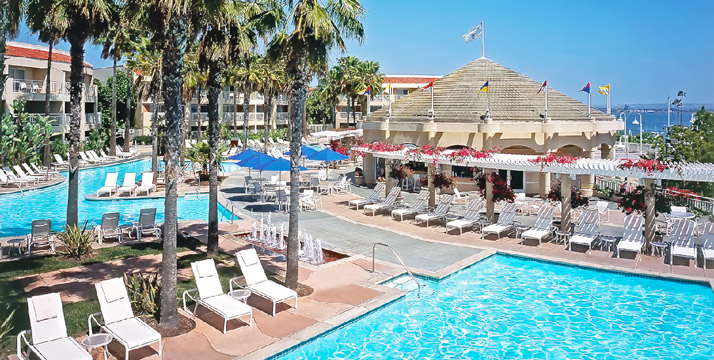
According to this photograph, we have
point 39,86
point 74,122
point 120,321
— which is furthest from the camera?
point 39,86

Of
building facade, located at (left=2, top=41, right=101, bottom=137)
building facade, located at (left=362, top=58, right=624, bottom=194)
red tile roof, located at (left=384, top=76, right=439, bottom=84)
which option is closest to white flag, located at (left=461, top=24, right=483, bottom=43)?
building facade, located at (left=362, top=58, right=624, bottom=194)

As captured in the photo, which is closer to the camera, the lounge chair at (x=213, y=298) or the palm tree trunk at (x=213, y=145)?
the lounge chair at (x=213, y=298)

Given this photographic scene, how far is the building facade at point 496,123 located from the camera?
1024 inches

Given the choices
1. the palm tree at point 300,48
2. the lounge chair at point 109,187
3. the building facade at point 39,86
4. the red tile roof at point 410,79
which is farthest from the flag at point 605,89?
the red tile roof at point 410,79

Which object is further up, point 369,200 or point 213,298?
point 369,200

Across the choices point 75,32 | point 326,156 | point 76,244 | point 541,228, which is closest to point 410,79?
point 326,156

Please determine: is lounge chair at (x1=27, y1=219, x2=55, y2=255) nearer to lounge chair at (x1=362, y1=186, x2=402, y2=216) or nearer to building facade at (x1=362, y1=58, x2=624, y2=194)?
lounge chair at (x1=362, y1=186, x2=402, y2=216)

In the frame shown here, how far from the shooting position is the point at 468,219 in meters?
19.7

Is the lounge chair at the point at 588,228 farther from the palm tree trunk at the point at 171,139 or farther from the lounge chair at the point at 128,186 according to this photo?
the lounge chair at the point at 128,186

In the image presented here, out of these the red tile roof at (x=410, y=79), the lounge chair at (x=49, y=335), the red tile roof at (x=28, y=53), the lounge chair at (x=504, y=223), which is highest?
the red tile roof at (x=410, y=79)

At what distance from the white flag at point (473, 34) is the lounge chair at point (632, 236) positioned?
13.0 metres

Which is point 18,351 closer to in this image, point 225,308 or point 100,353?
point 100,353

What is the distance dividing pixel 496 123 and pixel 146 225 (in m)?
15.9

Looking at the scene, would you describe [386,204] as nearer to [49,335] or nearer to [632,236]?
[632,236]
